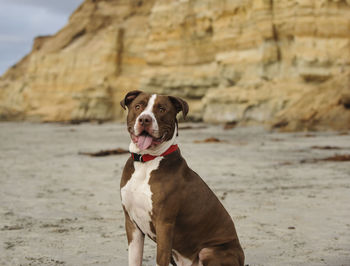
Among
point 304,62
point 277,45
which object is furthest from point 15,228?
point 277,45

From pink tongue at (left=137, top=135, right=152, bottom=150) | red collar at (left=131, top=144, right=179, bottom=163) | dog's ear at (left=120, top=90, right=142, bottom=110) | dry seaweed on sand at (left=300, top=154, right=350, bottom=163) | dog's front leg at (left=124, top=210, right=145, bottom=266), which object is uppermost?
dog's ear at (left=120, top=90, right=142, bottom=110)

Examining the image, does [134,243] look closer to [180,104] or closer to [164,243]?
[164,243]

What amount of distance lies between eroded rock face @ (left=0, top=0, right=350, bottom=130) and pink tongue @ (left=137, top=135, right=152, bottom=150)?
13.0 meters

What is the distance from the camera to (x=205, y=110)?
26984 mm

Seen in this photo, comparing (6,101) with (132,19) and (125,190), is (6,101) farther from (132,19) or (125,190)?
(125,190)

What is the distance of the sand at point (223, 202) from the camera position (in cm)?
326

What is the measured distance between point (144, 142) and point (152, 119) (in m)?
0.15

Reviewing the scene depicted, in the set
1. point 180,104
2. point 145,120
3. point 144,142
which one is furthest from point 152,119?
point 180,104

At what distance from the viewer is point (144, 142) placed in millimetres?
2541

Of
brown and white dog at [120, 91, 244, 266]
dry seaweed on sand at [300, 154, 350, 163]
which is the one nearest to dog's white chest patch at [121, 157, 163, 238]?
brown and white dog at [120, 91, 244, 266]

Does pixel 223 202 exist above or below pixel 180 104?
below

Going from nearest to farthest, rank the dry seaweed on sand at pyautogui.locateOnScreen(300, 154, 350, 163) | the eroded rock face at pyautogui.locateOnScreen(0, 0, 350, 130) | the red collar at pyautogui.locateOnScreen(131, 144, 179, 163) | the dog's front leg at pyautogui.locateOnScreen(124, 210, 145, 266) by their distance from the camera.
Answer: the red collar at pyautogui.locateOnScreen(131, 144, 179, 163), the dog's front leg at pyautogui.locateOnScreen(124, 210, 145, 266), the dry seaweed on sand at pyautogui.locateOnScreen(300, 154, 350, 163), the eroded rock face at pyautogui.locateOnScreen(0, 0, 350, 130)

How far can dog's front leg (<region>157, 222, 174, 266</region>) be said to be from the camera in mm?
2449

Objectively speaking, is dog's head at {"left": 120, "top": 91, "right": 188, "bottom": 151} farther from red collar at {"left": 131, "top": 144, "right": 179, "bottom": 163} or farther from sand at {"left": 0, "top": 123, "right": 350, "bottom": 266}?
sand at {"left": 0, "top": 123, "right": 350, "bottom": 266}
